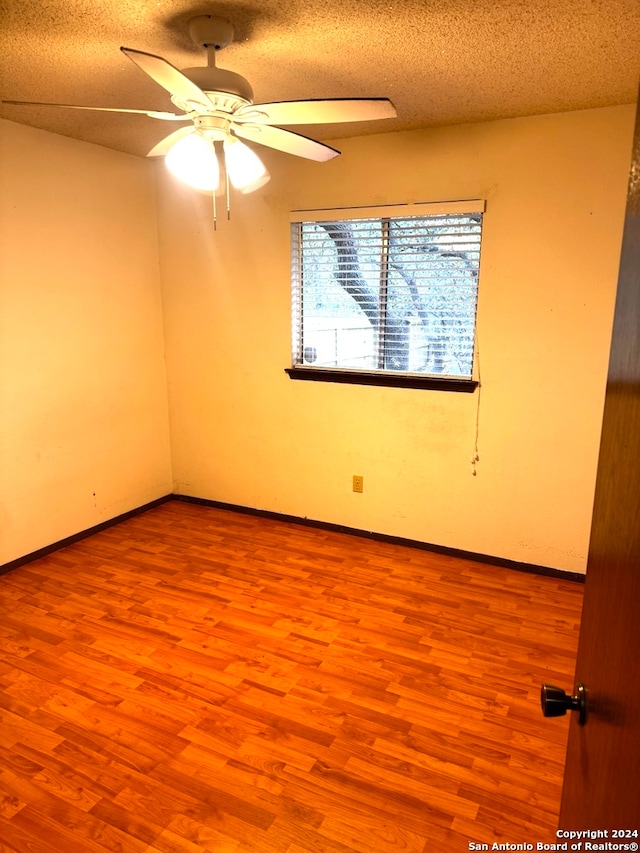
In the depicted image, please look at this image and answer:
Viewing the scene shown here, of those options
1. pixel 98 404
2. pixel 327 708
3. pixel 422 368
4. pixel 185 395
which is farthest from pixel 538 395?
pixel 98 404

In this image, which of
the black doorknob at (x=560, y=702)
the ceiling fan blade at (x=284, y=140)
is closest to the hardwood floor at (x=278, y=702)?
the black doorknob at (x=560, y=702)

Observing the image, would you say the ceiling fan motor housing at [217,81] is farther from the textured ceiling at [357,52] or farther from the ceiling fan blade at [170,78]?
the textured ceiling at [357,52]

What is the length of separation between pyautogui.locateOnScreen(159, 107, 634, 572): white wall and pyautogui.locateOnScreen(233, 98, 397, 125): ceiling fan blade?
131cm

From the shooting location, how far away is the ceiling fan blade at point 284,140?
6.35 feet

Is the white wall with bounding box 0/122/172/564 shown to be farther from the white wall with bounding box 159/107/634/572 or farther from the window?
the window

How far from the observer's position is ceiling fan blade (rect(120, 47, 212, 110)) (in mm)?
1383

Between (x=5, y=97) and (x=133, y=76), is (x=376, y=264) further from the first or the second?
(x=5, y=97)

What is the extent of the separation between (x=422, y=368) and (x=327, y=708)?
1.90 m

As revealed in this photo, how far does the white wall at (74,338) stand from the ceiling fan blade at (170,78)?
1679 mm

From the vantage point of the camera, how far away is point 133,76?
2.25 metres

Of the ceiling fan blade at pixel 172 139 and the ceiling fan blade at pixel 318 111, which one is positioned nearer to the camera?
the ceiling fan blade at pixel 318 111

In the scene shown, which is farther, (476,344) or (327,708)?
(476,344)

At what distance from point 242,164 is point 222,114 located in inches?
11.3

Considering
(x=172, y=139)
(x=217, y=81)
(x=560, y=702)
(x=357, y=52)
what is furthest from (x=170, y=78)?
(x=560, y=702)
